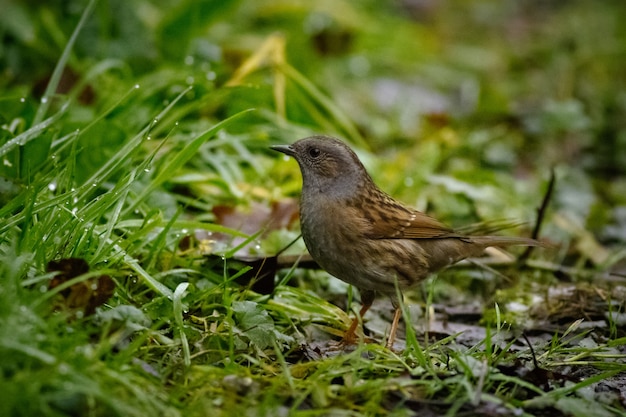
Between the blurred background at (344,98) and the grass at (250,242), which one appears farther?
the blurred background at (344,98)

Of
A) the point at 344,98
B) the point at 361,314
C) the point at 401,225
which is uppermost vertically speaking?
the point at 344,98

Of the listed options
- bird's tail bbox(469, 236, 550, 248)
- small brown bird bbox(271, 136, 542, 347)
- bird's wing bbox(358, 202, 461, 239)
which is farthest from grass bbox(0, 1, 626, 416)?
bird's tail bbox(469, 236, 550, 248)

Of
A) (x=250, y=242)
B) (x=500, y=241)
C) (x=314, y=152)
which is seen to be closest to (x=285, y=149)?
(x=314, y=152)

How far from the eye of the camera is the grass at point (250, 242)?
3062 millimetres

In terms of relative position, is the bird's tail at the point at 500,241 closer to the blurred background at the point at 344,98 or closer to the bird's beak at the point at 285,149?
the bird's beak at the point at 285,149

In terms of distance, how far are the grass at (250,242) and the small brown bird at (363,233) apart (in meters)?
0.19

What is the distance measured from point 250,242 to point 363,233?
68 centimetres

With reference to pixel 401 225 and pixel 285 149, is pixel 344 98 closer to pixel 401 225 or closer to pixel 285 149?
pixel 285 149

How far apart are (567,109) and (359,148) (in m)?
1.90

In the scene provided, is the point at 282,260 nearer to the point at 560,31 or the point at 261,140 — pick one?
the point at 261,140

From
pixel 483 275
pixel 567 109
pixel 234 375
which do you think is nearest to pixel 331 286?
pixel 483 275

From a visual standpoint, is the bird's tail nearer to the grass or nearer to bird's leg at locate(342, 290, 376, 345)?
the grass

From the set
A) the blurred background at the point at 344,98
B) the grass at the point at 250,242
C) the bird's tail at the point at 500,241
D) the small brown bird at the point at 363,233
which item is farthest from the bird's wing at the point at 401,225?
the blurred background at the point at 344,98

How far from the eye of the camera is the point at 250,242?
4.34m
